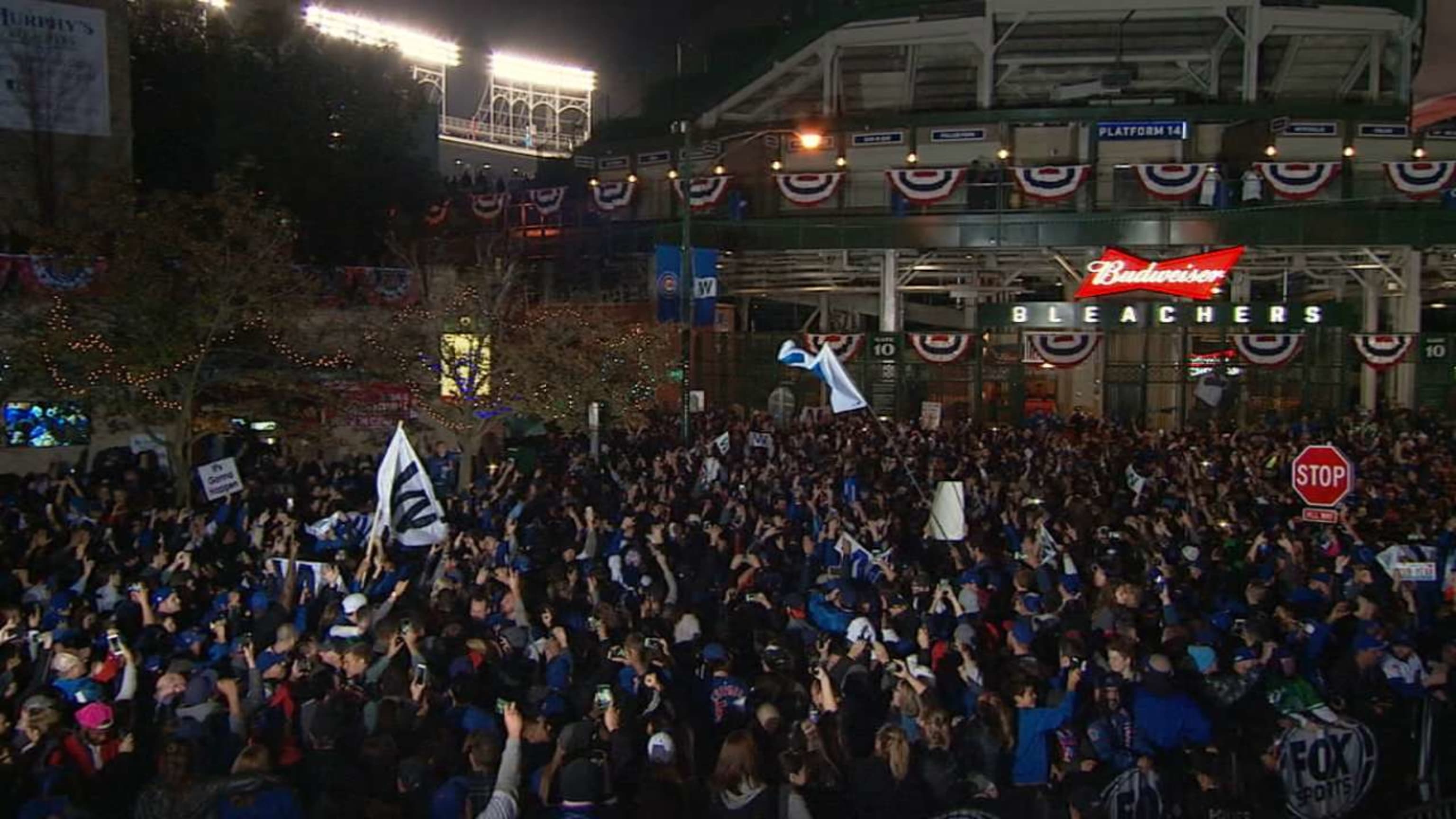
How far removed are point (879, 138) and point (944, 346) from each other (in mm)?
8681

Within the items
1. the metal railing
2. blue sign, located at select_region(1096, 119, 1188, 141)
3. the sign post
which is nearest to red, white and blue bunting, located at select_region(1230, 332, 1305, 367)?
blue sign, located at select_region(1096, 119, 1188, 141)

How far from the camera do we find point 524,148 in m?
70.5

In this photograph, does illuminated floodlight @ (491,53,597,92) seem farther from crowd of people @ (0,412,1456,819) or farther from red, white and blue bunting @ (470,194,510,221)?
crowd of people @ (0,412,1456,819)

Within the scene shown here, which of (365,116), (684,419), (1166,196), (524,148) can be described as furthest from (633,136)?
(524,148)

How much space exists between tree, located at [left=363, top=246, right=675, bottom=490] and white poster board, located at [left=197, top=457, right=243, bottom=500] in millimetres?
5134

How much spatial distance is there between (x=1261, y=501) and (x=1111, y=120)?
18874 mm

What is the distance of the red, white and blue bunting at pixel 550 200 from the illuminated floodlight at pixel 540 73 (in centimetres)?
4386

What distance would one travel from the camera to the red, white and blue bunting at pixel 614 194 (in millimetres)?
29484

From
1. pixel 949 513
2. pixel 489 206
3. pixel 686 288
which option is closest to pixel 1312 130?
pixel 686 288

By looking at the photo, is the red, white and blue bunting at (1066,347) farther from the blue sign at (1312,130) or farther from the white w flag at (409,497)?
the white w flag at (409,497)

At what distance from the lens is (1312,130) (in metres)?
30.5

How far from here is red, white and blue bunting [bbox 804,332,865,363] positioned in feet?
86.5

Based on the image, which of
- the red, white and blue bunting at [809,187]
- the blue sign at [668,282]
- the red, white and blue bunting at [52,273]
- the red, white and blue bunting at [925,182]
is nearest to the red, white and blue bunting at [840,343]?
the red, white and blue bunting at [809,187]

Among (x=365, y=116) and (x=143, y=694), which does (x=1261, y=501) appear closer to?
(x=143, y=694)
